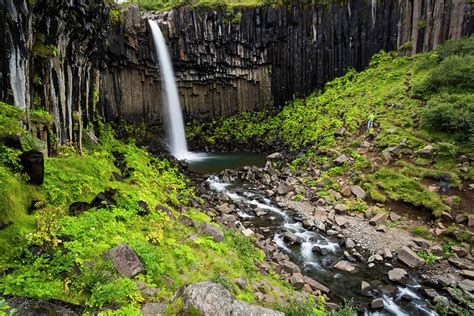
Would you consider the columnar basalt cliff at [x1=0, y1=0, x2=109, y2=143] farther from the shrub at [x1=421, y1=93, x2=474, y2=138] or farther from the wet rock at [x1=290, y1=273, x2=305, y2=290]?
the shrub at [x1=421, y1=93, x2=474, y2=138]

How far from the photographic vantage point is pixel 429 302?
7719 mm

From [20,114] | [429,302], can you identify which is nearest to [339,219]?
[429,302]

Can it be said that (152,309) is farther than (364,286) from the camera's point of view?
No

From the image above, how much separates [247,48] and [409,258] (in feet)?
86.3

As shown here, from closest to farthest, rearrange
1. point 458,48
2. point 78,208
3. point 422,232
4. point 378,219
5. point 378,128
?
point 78,208 < point 422,232 < point 378,219 < point 378,128 < point 458,48

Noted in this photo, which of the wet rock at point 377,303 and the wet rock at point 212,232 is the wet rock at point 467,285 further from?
the wet rock at point 212,232

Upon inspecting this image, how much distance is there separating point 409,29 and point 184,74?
21302mm

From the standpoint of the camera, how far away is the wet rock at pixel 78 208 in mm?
6438

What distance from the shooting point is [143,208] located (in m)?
8.30

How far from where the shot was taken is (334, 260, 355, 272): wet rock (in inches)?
359

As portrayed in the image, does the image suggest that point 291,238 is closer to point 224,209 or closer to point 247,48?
point 224,209

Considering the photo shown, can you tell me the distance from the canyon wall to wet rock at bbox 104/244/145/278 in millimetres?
18567

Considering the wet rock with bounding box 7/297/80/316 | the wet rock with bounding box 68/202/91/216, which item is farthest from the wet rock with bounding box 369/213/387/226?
the wet rock with bounding box 7/297/80/316

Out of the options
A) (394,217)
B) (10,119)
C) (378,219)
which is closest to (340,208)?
(378,219)
